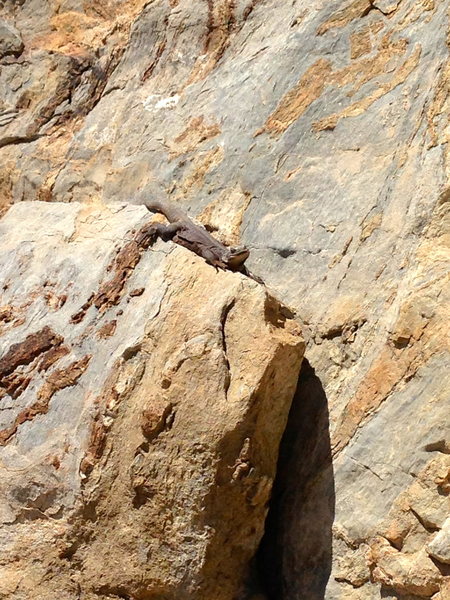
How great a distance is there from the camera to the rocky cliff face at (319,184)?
4.93 meters

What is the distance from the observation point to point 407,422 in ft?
16.1

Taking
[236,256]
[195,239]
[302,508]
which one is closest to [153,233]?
[195,239]

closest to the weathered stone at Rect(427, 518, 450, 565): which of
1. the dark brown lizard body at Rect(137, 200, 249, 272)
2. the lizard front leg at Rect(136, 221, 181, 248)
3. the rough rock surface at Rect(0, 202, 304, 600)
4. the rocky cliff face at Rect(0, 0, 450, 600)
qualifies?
the rocky cliff face at Rect(0, 0, 450, 600)

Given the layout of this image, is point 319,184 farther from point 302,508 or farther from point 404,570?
point 404,570

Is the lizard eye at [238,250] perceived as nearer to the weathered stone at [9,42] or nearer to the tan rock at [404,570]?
the tan rock at [404,570]

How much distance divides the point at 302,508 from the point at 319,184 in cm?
237

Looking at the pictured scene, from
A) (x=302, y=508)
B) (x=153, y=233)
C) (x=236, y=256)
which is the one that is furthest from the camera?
(x=153, y=233)

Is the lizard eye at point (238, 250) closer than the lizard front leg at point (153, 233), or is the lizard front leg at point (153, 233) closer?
the lizard eye at point (238, 250)

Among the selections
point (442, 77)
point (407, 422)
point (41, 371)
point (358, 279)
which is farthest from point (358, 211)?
point (41, 371)

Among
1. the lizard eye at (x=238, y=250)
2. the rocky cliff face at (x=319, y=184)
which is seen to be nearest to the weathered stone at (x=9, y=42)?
the rocky cliff face at (x=319, y=184)

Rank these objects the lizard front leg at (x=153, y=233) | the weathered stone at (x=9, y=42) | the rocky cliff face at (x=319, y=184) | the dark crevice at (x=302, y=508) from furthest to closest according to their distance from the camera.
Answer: the weathered stone at (x=9, y=42), the lizard front leg at (x=153, y=233), the dark crevice at (x=302, y=508), the rocky cliff face at (x=319, y=184)

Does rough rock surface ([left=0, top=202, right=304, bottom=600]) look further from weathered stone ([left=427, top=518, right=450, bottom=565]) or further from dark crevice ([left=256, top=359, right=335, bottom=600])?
weathered stone ([left=427, top=518, right=450, bottom=565])

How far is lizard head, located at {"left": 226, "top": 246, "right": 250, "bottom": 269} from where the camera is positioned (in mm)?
5648

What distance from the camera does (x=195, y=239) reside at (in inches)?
235
